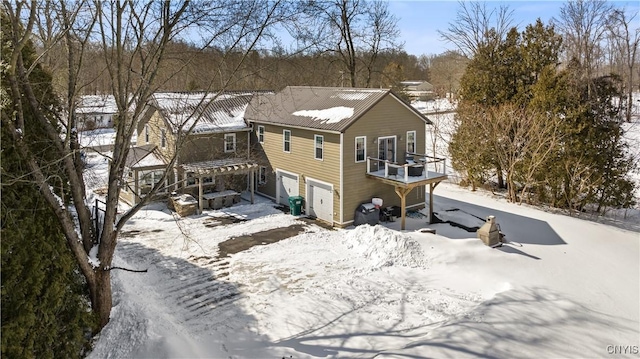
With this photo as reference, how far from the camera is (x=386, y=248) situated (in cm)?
1426

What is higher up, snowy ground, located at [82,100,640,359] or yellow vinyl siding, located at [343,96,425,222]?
yellow vinyl siding, located at [343,96,425,222]

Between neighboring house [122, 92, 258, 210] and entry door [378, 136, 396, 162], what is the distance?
18.4ft

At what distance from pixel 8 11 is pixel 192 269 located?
837 cm

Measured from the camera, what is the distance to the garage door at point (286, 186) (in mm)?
19823

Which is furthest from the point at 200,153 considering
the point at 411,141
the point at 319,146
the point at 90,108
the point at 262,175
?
the point at 411,141

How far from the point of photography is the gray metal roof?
1770 centimetres

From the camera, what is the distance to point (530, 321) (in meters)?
9.88

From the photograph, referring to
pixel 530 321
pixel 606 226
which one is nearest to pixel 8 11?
pixel 530 321

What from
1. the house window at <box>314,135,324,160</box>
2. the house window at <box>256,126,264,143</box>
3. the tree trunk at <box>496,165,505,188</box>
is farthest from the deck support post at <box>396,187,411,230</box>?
the tree trunk at <box>496,165,505,188</box>

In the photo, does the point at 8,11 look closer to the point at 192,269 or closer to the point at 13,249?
the point at 13,249

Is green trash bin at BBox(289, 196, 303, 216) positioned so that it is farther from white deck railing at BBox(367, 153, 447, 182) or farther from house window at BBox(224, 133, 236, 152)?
house window at BBox(224, 133, 236, 152)

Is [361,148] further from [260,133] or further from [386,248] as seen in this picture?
[260,133]

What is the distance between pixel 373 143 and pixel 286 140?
406cm

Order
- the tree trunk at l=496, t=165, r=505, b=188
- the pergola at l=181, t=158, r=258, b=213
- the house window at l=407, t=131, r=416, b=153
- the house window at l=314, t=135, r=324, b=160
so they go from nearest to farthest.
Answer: the house window at l=314, t=135, r=324, b=160 → the pergola at l=181, t=158, r=258, b=213 → the house window at l=407, t=131, r=416, b=153 → the tree trunk at l=496, t=165, r=505, b=188
